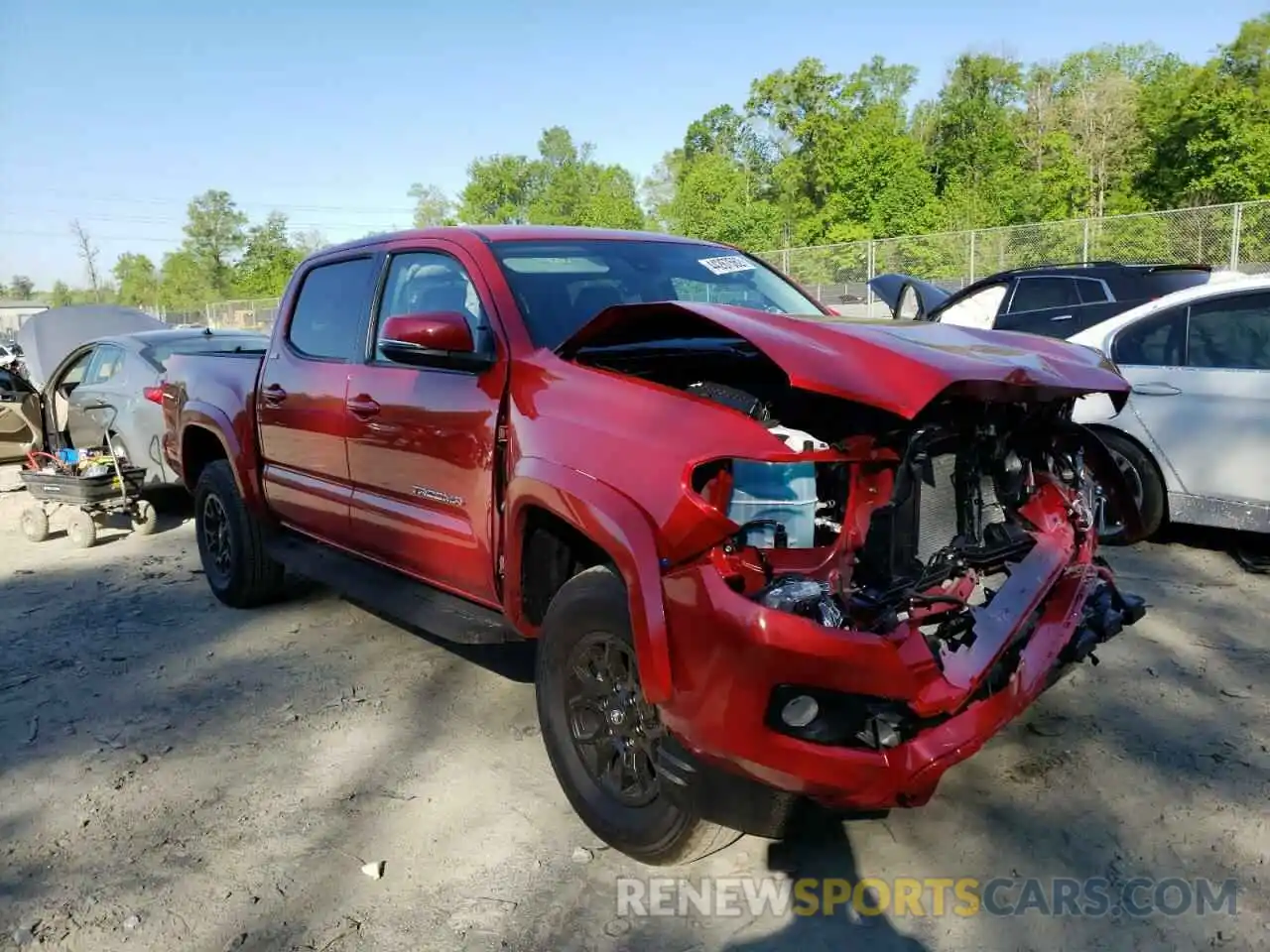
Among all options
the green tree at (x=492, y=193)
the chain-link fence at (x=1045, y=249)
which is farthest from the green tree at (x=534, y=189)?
the chain-link fence at (x=1045, y=249)

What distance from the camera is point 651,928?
8.77ft

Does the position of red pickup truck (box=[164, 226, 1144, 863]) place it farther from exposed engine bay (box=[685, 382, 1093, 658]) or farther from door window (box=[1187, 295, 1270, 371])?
door window (box=[1187, 295, 1270, 371])

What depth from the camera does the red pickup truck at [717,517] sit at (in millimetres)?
2357

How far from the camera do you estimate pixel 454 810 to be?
131 inches

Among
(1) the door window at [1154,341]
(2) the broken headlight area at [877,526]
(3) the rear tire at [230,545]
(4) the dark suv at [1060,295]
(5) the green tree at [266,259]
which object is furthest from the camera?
(5) the green tree at [266,259]

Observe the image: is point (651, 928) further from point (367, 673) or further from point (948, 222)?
point (948, 222)

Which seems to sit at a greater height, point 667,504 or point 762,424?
point 762,424

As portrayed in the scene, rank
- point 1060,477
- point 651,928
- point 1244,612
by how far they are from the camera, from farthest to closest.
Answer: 1. point 1244,612
2. point 1060,477
3. point 651,928

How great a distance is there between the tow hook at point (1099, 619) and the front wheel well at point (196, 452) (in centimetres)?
487

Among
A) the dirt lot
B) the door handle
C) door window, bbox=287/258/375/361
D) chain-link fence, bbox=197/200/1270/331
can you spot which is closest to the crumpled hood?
the door handle

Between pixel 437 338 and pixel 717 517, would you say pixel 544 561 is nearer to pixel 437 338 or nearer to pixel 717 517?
pixel 437 338

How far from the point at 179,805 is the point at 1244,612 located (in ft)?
16.2

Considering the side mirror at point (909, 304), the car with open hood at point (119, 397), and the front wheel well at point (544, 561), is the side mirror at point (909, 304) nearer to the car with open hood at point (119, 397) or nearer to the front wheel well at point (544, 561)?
the front wheel well at point (544, 561)

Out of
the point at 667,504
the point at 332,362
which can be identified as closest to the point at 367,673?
the point at 332,362
